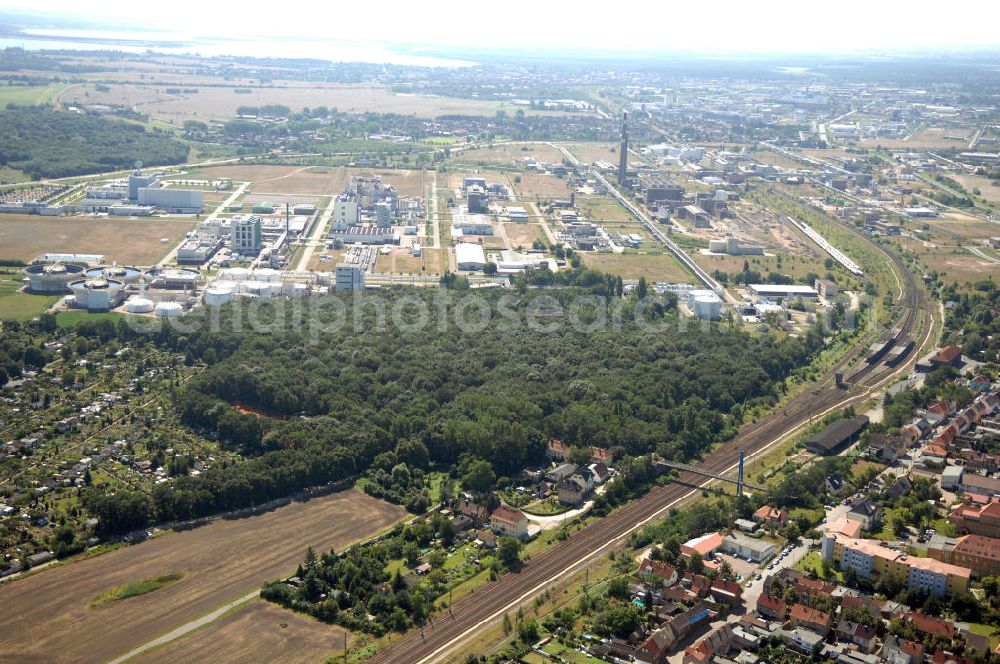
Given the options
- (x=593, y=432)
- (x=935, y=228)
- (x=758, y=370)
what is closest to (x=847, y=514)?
(x=593, y=432)

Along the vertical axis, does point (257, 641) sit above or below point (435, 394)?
below

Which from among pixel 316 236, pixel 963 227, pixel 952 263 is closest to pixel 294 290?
pixel 316 236

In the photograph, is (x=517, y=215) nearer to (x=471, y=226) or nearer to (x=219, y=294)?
(x=471, y=226)

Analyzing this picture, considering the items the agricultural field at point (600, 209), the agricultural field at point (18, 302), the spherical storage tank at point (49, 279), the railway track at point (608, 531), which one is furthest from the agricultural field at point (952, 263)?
the agricultural field at point (18, 302)

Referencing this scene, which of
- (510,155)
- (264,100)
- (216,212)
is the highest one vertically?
(264,100)

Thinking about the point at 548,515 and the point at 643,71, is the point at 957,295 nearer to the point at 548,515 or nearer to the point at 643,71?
the point at 548,515

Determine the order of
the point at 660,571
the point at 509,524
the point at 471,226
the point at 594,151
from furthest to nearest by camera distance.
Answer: the point at 594,151, the point at 471,226, the point at 509,524, the point at 660,571

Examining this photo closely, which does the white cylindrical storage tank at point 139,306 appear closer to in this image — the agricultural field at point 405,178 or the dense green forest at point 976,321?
the agricultural field at point 405,178

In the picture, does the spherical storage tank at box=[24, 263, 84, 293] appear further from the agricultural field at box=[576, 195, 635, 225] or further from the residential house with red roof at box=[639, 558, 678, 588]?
the residential house with red roof at box=[639, 558, 678, 588]
